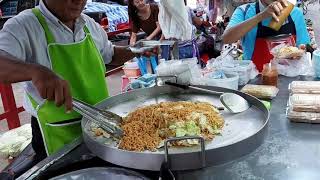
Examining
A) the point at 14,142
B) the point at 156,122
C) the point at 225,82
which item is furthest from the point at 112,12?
the point at 156,122

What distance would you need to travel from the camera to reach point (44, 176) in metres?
1.03

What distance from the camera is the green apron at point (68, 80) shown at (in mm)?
1480

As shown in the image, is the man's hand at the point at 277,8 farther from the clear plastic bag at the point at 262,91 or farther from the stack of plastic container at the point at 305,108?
the stack of plastic container at the point at 305,108

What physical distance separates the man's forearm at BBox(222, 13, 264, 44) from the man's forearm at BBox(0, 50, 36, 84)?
1561mm

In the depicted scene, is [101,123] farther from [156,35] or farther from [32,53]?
[156,35]

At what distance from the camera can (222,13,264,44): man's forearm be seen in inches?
85.7

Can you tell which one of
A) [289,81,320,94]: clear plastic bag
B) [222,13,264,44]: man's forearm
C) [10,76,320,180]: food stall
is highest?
[222,13,264,44]: man's forearm

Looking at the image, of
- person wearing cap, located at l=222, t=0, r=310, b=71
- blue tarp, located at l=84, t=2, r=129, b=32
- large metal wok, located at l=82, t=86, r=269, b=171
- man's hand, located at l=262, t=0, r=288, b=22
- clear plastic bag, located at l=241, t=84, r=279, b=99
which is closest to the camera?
large metal wok, located at l=82, t=86, r=269, b=171

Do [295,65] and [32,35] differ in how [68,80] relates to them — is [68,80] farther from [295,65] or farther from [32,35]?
[295,65]

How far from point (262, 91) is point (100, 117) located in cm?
91

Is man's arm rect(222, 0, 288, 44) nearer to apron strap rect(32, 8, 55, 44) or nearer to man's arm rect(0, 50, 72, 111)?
apron strap rect(32, 8, 55, 44)

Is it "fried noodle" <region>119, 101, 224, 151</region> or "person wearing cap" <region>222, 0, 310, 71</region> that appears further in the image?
"person wearing cap" <region>222, 0, 310, 71</region>

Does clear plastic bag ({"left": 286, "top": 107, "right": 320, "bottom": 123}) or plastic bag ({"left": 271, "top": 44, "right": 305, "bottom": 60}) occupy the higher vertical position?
plastic bag ({"left": 271, "top": 44, "right": 305, "bottom": 60})

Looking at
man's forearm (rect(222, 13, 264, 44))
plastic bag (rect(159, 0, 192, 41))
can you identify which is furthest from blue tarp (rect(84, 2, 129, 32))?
man's forearm (rect(222, 13, 264, 44))
